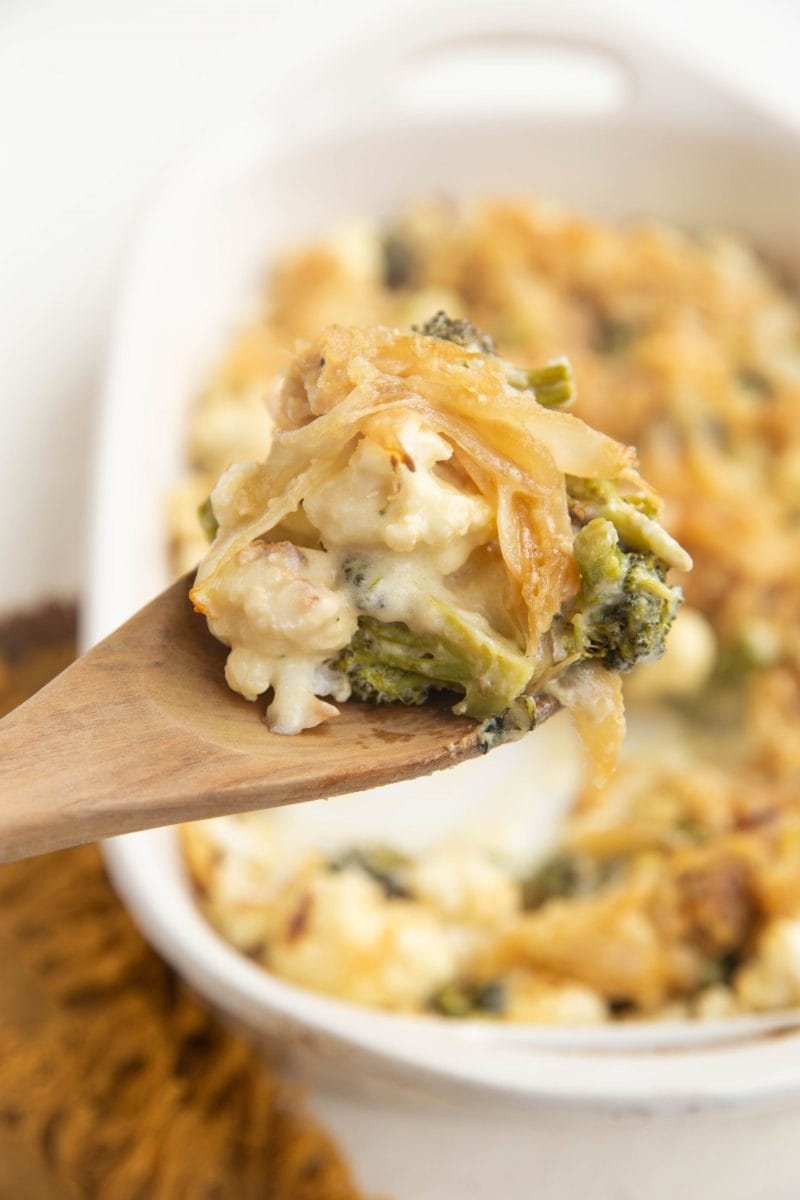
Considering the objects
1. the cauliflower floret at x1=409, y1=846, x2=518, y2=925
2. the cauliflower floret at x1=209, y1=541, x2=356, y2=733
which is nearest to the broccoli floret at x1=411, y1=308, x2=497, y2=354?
the cauliflower floret at x1=209, y1=541, x2=356, y2=733

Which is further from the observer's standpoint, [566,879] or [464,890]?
[566,879]

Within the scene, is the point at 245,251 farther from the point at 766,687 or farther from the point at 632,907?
the point at 632,907

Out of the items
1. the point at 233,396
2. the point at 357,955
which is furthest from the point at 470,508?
the point at 233,396

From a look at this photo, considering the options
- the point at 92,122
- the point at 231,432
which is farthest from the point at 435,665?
the point at 92,122

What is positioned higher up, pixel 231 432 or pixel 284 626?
pixel 284 626

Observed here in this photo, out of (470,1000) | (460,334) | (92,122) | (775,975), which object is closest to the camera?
(460,334)

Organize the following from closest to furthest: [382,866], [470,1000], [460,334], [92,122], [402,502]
Answer: [402,502] → [460,334] → [470,1000] → [382,866] → [92,122]

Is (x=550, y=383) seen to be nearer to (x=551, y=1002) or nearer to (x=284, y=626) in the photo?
(x=284, y=626)
